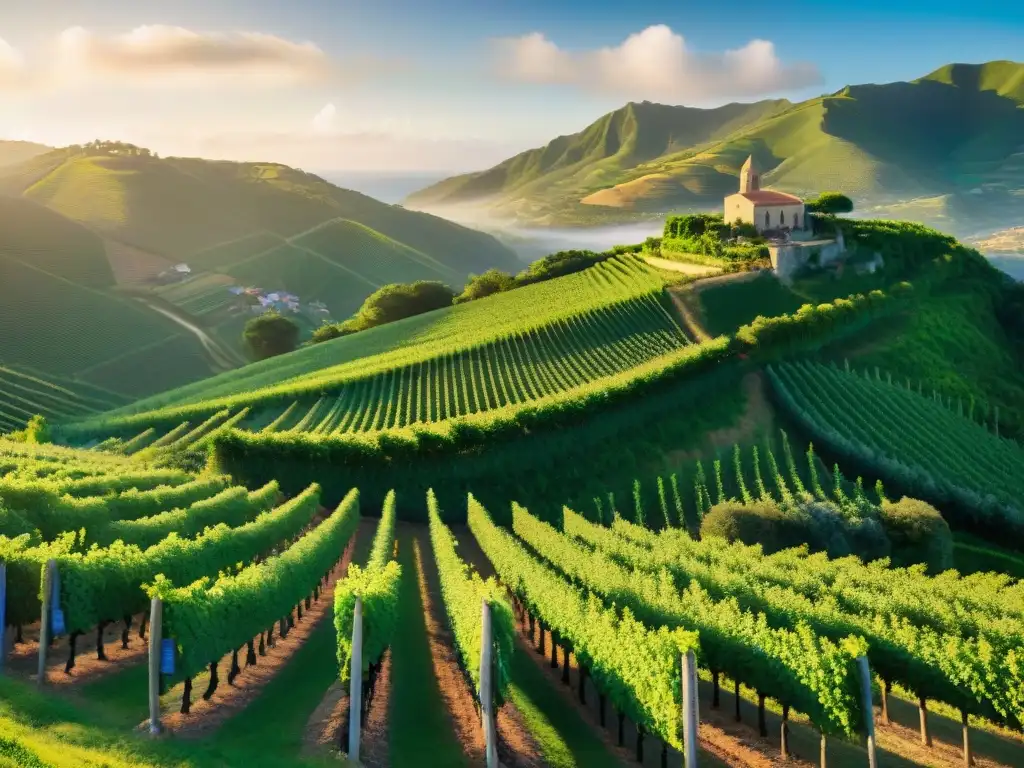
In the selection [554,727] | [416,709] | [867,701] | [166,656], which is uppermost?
[166,656]

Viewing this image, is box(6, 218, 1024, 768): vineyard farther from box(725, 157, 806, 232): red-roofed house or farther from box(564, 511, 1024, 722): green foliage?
box(725, 157, 806, 232): red-roofed house

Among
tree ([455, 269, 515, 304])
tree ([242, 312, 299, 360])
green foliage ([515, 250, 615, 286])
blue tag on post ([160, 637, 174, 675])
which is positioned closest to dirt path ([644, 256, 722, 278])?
green foliage ([515, 250, 615, 286])

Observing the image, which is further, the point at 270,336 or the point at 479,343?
the point at 270,336

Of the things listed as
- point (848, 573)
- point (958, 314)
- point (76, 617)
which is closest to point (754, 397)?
point (848, 573)

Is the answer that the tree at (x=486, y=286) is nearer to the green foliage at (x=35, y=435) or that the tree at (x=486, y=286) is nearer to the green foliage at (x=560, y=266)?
the green foliage at (x=560, y=266)

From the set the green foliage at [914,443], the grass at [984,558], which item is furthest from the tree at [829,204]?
the grass at [984,558]

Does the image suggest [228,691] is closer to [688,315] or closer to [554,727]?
[554,727]

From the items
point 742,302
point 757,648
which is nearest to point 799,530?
point 757,648
